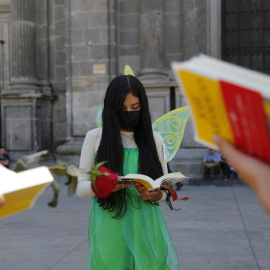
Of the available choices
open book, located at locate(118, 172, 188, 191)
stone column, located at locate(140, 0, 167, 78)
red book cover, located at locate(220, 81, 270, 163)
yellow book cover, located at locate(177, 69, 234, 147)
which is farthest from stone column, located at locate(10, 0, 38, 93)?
red book cover, located at locate(220, 81, 270, 163)

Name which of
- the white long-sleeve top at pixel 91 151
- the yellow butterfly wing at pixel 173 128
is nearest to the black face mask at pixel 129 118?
the white long-sleeve top at pixel 91 151

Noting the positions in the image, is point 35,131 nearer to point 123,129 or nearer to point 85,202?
point 85,202

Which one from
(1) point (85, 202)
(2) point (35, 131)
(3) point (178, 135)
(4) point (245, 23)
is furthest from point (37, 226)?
(4) point (245, 23)

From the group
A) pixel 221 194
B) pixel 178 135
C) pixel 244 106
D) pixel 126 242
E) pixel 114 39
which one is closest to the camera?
pixel 244 106

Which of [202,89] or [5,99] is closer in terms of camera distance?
[202,89]

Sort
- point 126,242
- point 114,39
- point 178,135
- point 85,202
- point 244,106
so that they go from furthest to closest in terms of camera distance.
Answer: point 114,39 → point 85,202 → point 178,135 → point 126,242 → point 244,106

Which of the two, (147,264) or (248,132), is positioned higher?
(248,132)

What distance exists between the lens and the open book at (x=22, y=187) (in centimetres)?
135

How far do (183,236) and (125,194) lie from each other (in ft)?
11.6

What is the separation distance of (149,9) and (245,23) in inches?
104

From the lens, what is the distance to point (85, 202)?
9.55m

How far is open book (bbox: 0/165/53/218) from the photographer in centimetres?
135

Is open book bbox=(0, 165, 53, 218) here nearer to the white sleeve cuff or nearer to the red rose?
the red rose

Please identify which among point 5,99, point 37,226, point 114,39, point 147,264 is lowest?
point 37,226
